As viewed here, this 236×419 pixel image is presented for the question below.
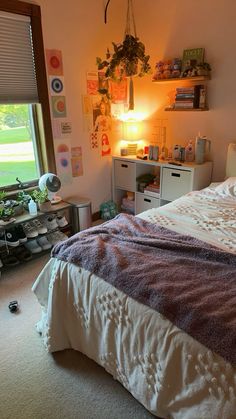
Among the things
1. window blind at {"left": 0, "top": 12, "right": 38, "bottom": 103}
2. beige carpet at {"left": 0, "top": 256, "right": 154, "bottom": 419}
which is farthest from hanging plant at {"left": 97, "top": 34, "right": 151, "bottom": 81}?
beige carpet at {"left": 0, "top": 256, "right": 154, "bottom": 419}

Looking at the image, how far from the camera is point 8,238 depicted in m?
2.54

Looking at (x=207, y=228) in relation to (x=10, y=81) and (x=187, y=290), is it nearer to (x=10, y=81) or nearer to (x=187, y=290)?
(x=187, y=290)

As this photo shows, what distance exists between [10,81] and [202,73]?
1.79m

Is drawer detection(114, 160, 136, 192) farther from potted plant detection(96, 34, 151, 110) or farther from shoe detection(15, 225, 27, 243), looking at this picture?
shoe detection(15, 225, 27, 243)

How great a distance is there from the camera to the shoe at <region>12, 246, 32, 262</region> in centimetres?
265

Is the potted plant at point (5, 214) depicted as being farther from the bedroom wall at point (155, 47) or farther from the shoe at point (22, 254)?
the bedroom wall at point (155, 47)

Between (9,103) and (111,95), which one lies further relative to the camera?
(111,95)

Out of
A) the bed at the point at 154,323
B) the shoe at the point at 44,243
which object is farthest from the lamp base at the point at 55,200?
the bed at the point at 154,323

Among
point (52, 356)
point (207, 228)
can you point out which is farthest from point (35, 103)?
point (52, 356)

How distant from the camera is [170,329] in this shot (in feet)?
3.66

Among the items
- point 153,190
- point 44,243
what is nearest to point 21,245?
point 44,243

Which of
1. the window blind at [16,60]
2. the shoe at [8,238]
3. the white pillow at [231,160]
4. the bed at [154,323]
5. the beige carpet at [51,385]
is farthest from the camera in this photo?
the white pillow at [231,160]

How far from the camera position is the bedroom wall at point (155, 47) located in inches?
107

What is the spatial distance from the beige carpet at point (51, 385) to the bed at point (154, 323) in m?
0.08
